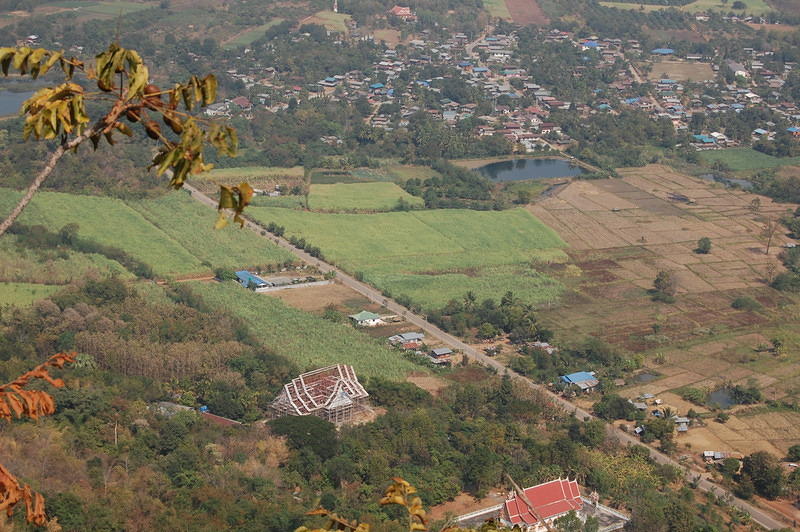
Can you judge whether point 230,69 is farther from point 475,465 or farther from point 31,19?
point 475,465

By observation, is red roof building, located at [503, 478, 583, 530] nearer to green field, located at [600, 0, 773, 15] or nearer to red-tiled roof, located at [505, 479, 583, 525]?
red-tiled roof, located at [505, 479, 583, 525]

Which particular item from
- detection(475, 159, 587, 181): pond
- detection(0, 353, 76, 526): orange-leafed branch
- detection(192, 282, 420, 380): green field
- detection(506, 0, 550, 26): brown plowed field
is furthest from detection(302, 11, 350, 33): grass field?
detection(0, 353, 76, 526): orange-leafed branch

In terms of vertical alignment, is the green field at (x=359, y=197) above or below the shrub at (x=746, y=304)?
below

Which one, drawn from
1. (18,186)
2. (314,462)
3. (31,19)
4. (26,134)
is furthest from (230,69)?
(26,134)

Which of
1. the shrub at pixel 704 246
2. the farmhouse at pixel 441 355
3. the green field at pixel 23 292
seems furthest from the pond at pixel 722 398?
the green field at pixel 23 292

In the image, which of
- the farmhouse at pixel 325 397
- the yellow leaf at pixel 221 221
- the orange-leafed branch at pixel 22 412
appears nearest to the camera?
the yellow leaf at pixel 221 221

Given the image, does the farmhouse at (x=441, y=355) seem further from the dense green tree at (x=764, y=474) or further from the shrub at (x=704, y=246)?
the shrub at (x=704, y=246)
